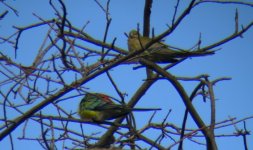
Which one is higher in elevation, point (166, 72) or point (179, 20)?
point (166, 72)

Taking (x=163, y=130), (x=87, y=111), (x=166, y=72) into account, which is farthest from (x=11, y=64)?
(x=87, y=111)

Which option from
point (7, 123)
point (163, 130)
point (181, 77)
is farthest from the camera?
point (181, 77)

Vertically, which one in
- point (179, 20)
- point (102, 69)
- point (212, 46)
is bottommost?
point (102, 69)

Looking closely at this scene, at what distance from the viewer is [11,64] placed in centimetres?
329

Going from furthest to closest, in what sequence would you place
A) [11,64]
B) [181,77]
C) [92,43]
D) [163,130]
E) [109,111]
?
[109,111] → [181,77] → [92,43] → [163,130] → [11,64]

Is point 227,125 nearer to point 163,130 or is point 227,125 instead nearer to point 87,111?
point 163,130

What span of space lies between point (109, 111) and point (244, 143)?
6.57 ft

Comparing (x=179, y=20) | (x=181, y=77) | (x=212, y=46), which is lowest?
(x=179, y=20)

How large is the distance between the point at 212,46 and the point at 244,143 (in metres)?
0.78

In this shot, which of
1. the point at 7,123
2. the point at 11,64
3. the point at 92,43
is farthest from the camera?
the point at 92,43

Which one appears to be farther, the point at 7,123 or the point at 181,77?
the point at 181,77

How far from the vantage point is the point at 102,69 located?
2.87 meters

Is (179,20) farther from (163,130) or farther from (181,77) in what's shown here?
(181,77)

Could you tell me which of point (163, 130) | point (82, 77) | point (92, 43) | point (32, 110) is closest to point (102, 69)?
point (82, 77)
